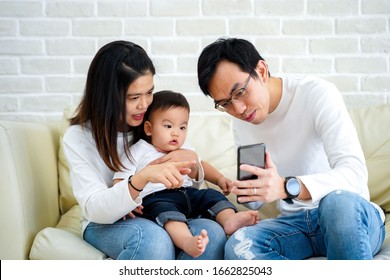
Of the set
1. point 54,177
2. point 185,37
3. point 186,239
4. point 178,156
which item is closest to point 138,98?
point 178,156

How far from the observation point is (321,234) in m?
1.60

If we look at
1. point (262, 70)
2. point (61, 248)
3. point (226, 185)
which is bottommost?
point (61, 248)

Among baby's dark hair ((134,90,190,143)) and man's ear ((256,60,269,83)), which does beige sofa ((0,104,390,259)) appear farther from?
man's ear ((256,60,269,83))

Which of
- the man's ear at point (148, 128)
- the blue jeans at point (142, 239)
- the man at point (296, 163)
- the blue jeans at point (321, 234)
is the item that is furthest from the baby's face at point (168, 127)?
the blue jeans at point (321, 234)

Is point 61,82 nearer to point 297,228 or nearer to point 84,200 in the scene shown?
point 84,200

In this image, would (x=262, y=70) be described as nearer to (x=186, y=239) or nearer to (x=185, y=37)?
(x=186, y=239)

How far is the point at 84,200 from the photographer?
1615 mm

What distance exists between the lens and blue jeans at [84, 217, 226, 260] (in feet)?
5.07

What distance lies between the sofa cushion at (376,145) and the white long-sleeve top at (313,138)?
396 millimetres

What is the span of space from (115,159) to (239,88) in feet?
1.39

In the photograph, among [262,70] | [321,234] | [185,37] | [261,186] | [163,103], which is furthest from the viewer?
[185,37]

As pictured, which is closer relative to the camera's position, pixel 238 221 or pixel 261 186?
pixel 261 186


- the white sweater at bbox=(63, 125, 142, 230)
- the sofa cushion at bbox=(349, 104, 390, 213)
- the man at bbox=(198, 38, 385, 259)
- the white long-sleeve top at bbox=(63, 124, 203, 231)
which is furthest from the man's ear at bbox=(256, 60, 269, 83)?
the sofa cushion at bbox=(349, 104, 390, 213)

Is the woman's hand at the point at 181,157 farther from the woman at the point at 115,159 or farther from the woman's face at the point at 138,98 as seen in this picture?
the woman's face at the point at 138,98
